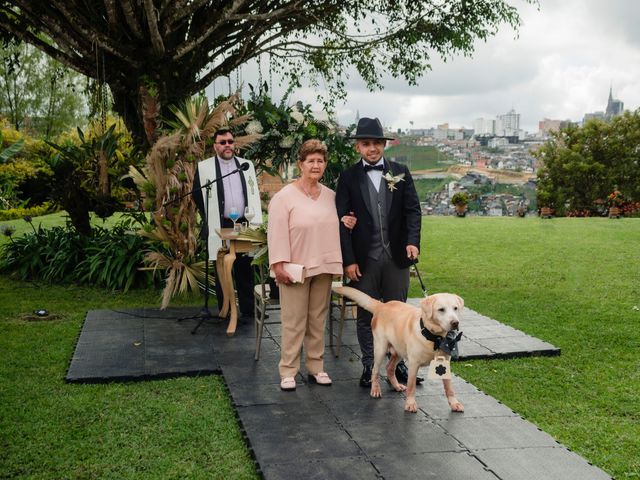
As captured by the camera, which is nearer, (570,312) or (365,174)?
(365,174)

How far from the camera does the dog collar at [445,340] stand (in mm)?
4266

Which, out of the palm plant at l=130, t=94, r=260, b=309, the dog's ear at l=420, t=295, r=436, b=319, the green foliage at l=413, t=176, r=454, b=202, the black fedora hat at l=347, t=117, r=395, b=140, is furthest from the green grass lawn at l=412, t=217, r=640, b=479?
the green foliage at l=413, t=176, r=454, b=202

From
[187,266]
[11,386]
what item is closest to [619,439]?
[11,386]

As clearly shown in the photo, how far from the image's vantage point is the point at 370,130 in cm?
503

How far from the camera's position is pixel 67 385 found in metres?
5.40

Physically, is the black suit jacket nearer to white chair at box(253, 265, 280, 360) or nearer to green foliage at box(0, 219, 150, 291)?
white chair at box(253, 265, 280, 360)

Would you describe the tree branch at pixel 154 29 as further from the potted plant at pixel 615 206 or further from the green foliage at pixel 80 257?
the potted plant at pixel 615 206

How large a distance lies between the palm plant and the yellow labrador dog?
340cm

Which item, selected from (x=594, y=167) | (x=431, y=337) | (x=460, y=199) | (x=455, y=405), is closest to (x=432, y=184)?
(x=460, y=199)

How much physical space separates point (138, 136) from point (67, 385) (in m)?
6.39

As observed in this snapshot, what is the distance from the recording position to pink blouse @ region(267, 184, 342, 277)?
16.2ft

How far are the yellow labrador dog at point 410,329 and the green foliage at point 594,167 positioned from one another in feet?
92.9

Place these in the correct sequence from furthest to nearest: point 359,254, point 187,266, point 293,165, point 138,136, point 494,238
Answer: point 494,238
point 138,136
point 187,266
point 293,165
point 359,254

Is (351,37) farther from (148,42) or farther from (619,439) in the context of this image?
(619,439)
